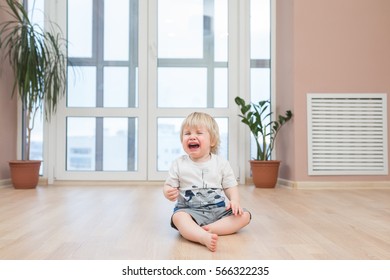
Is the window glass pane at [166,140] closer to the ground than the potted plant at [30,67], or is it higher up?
closer to the ground

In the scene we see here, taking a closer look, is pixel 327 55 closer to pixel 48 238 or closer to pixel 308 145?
pixel 308 145

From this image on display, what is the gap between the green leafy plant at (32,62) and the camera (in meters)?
3.48

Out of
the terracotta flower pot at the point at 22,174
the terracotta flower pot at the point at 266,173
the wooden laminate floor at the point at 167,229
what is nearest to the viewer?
the wooden laminate floor at the point at 167,229

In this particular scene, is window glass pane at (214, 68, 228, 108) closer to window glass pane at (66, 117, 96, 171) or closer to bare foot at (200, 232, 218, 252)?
window glass pane at (66, 117, 96, 171)

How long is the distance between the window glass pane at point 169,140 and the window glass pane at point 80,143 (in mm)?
627

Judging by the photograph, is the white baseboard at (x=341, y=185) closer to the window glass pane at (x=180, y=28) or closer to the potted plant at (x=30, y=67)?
the window glass pane at (x=180, y=28)

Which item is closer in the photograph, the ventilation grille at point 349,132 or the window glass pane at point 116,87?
the ventilation grille at point 349,132

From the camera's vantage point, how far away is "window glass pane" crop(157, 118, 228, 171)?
399 cm

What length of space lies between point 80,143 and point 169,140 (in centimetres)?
85

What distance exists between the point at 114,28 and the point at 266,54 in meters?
1.49

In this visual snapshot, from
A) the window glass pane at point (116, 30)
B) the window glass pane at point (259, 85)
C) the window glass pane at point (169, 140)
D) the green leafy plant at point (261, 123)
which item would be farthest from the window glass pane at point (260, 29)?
the window glass pane at point (116, 30)
